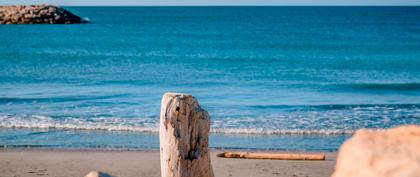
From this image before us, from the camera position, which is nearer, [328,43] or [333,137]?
[333,137]

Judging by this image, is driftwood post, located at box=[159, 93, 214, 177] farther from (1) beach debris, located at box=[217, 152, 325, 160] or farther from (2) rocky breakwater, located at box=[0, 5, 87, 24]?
(2) rocky breakwater, located at box=[0, 5, 87, 24]

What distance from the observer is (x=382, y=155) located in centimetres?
176

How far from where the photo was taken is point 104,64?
37.2 meters

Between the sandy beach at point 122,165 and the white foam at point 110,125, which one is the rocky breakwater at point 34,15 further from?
the sandy beach at point 122,165

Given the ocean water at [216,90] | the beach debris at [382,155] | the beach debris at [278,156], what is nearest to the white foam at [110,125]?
the ocean water at [216,90]

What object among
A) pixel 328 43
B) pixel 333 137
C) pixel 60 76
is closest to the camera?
pixel 333 137

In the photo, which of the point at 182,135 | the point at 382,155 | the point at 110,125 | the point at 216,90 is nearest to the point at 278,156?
the point at 110,125

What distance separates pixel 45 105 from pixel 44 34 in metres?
46.7

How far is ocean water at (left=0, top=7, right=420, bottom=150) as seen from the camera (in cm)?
1559

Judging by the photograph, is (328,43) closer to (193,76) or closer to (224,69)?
(224,69)

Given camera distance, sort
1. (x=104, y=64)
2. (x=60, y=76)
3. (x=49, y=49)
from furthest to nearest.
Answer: (x=49, y=49) < (x=104, y=64) < (x=60, y=76)

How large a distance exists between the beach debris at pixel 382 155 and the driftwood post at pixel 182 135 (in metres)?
4.42

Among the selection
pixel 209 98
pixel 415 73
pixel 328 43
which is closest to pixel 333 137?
pixel 209 98

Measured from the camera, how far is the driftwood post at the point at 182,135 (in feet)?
20.7
